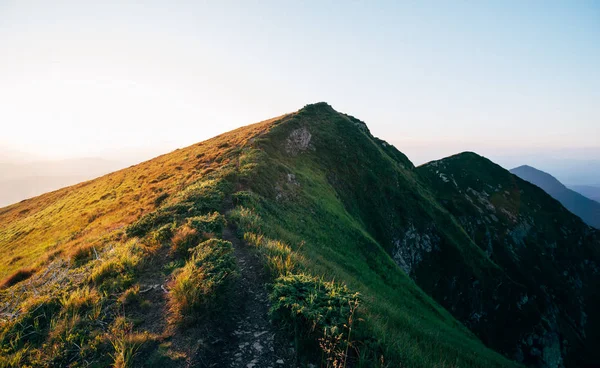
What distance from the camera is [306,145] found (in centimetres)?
4003

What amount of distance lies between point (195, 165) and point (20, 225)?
24.3 meters

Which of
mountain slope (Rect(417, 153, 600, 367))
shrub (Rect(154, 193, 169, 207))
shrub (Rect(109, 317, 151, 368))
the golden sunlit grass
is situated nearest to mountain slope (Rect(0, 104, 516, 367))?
shrub (Rect(109, 317, 151, 368))

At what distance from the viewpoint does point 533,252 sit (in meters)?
67.7

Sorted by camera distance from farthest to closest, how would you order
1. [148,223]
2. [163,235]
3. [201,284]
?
[148,223]
[163,235]
[201,284]

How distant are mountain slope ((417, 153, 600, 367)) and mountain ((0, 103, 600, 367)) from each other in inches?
16.8

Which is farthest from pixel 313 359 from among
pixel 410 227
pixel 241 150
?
pixel 410 227

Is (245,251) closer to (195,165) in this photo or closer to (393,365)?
(393,365)

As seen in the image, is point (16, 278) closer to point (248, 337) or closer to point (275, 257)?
point (275, 257)

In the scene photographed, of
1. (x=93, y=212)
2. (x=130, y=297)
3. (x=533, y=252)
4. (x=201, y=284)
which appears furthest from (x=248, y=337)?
(x=533, y=252)

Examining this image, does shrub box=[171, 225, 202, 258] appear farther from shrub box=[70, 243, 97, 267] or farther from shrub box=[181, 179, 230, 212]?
shrub box=[70, 243, 97, 267]

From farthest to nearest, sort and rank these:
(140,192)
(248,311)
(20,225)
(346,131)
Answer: (346,131)
(20,225)
(140,192)
(248,311)

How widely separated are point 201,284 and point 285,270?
264 centimetres

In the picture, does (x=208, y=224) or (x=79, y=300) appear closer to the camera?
(x=79, y=300)

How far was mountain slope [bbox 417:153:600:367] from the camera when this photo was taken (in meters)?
43.2
